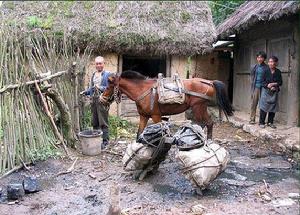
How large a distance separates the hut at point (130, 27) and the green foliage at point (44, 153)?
3721 mm

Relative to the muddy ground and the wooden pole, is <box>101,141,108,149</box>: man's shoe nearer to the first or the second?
the muddy ground

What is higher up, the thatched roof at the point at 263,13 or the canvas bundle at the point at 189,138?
the thatched roof at the point at 263,13

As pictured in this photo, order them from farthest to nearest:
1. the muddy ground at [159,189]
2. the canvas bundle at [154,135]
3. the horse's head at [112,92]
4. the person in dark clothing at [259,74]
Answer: the person in dark clothing at [259,74], the horse's head at [112,92], the canvas bundle at [154,135], the muddy ground at [159,189]

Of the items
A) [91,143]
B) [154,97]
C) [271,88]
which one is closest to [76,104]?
[91,143]

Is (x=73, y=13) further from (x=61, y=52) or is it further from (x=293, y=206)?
(x=293, y=206)

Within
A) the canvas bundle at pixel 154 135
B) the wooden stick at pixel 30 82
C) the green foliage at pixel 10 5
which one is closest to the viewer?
the canvas bundle at pixel 154 135

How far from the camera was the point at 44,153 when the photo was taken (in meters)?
6.00

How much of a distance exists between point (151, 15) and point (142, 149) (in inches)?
240

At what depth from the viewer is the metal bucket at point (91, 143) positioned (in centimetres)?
642

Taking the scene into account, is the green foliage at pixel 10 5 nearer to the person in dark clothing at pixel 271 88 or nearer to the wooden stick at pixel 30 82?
the wooden stick at pixel 30 82

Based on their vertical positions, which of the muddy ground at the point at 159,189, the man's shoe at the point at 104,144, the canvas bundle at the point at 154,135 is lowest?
the muddy ground at the point at 159,189

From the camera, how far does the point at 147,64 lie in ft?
41.5

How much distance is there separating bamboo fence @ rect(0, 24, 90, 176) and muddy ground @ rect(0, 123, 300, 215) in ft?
1.03

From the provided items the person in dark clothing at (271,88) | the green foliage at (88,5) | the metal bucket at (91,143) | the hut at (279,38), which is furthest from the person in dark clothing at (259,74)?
the green foliage at (88,5)
